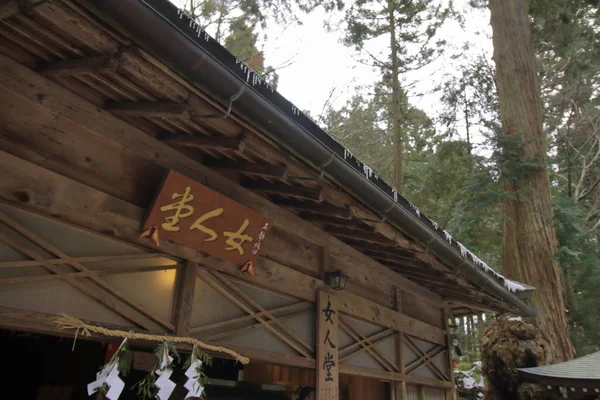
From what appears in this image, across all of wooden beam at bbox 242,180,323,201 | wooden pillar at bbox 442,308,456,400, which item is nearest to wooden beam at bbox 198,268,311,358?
wooden beam at bbox 242,180,323,201

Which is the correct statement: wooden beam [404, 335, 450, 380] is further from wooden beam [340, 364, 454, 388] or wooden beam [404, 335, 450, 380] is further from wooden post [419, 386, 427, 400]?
wooden post [419, 386, 427, 400]

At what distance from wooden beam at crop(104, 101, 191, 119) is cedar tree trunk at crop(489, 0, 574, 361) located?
985 cm

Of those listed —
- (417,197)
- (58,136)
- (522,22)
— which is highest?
(522,22)

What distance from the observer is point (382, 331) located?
7.37 m

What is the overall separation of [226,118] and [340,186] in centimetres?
168

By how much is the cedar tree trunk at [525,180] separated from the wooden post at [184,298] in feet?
29.1

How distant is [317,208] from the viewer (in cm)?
552

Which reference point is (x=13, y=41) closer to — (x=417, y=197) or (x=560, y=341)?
(x=560, y=341)

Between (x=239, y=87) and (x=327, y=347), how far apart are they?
13.2 ft

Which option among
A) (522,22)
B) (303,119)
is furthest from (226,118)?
(522,22)

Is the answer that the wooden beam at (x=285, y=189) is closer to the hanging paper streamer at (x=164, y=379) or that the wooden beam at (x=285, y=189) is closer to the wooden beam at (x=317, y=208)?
the wooden beam at (x=317, y=208)

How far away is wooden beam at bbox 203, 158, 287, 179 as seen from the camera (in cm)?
435

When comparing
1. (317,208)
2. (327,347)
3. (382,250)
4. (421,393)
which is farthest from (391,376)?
(317,208)

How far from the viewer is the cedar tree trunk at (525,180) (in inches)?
412
